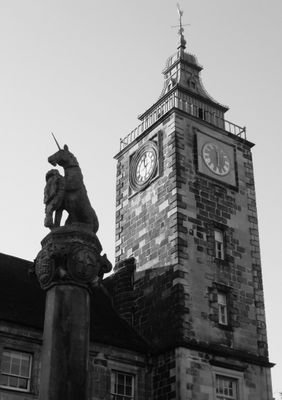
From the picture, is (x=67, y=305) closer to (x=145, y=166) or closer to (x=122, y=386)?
(x=122, y=386)

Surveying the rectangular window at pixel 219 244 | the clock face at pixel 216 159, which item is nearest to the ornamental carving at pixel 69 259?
the rectangular window at pixel 219 244

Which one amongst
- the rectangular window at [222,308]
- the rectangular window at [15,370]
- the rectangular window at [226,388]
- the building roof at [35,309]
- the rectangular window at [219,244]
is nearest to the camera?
the rectangular window at [15,370]

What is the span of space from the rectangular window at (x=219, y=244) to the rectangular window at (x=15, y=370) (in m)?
9.15

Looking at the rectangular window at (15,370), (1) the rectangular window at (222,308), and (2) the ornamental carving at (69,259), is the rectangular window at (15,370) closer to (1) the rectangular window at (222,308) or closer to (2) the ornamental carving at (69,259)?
(1) the rectangular window at (222,308)

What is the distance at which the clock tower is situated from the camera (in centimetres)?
2500

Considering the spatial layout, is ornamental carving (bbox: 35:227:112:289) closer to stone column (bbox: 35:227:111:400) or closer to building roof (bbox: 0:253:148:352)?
stone column (bbox: 35:227:111:400)

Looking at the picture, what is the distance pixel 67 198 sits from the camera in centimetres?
1398

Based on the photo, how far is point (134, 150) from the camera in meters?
31.6

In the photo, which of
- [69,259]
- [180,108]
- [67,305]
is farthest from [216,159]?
[67,305]

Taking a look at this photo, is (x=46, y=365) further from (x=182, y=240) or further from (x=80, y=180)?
(x=182, y=240)

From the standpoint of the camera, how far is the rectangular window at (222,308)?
26.4 metres

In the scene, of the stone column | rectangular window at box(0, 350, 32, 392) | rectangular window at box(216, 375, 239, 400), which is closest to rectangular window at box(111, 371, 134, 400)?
rectangular window at box(216, 375, 239, 400)

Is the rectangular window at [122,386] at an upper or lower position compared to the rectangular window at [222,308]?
lower

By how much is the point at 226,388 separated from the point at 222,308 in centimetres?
313
